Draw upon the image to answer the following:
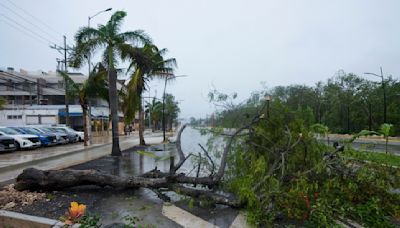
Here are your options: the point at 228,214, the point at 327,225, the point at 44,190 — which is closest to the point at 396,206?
the point at 327,225

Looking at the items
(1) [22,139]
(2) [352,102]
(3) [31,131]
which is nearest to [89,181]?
(1) [22,139]

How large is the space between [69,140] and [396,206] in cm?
2411

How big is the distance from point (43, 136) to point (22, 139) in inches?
113

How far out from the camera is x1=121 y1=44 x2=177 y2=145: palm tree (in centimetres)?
1475

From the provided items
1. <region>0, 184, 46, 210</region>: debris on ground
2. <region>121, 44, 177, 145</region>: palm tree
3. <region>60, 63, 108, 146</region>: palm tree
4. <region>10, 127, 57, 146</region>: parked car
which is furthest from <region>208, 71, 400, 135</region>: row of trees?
<region>0, 184, 46, 210</region>: debris on ground

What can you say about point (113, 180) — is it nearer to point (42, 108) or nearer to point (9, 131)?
point (9, 131)

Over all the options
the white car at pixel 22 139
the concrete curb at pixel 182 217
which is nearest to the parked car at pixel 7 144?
the white car at pixel 22 139

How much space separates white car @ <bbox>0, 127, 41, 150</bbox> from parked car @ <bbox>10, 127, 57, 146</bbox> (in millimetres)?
924

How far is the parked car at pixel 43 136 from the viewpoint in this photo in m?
19.7

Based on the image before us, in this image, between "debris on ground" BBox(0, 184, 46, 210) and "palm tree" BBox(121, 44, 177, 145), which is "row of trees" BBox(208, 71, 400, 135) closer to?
"palm tree" BBox(121, 44, 177, 145)

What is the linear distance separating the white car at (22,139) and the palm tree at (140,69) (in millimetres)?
6044

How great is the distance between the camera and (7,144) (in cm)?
1558

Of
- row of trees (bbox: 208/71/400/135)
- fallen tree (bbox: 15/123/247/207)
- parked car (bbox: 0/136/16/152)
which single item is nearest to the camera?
fallen tree (bbox: 15/123/247/207)

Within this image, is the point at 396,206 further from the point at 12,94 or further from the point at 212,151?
the point at 12,94
